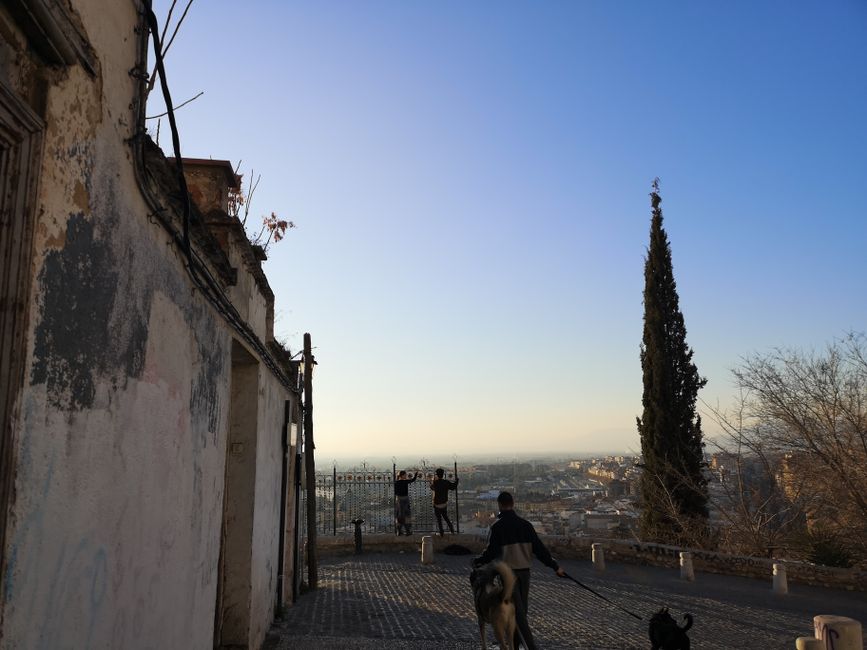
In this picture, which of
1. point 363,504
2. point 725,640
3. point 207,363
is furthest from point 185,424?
point 363,504

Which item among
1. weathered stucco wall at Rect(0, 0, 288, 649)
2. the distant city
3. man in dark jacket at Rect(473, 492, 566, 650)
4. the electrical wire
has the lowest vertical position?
the distant city

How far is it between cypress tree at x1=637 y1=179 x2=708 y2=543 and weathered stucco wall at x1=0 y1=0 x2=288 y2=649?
57.8 ft

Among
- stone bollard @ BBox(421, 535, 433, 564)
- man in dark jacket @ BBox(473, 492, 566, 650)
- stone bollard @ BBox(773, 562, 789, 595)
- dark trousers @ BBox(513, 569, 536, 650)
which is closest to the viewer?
dark trousers @ BBox(513, 569, 536, 650)

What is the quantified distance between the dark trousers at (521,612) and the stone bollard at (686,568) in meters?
7.78

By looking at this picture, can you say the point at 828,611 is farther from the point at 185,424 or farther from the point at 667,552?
the point at 185,424

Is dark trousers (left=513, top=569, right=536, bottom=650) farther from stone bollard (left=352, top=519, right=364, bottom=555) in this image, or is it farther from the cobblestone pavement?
stone bollard (left=352, top=519, right=364, bottom=555)

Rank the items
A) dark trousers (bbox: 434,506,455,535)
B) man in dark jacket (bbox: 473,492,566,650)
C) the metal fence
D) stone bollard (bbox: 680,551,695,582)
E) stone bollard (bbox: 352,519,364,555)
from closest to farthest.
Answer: man in dark jacket (bbox: 473,492,566,650), stone bollard (bbox: 680,551,695,582), stone bollard (bbox: 352,519,364,555), dark trousers (bbox: 434,506,455,535), the metal fence

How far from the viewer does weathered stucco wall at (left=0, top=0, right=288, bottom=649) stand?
7.19 ft

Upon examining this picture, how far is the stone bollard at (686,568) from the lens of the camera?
42.8 feet

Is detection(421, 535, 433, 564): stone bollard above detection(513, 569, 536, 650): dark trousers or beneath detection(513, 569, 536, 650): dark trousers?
beneath

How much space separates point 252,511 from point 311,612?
4101 mm

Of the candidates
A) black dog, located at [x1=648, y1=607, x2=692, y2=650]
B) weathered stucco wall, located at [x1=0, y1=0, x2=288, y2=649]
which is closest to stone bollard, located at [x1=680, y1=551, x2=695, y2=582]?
black dog, located at [x1=648, y1=607, x2=692, y2=650]

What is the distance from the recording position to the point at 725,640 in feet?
27.1

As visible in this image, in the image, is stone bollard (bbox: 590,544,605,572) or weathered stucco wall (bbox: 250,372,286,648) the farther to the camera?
stone bollard (bbox: 590,544,605,572)
